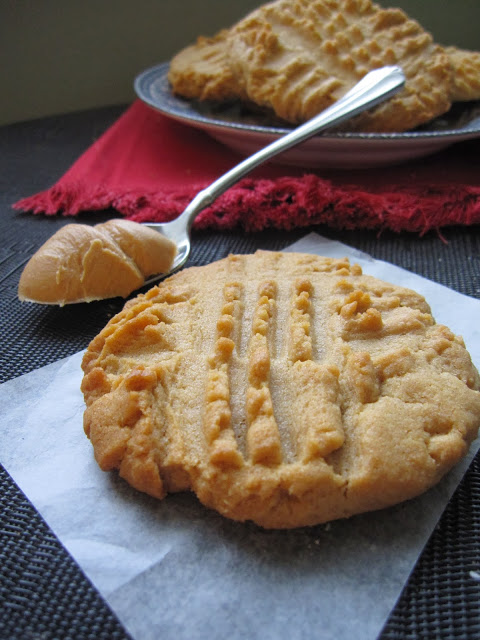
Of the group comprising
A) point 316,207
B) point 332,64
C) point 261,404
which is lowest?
point 316,207

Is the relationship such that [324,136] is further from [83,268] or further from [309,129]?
[83,268]

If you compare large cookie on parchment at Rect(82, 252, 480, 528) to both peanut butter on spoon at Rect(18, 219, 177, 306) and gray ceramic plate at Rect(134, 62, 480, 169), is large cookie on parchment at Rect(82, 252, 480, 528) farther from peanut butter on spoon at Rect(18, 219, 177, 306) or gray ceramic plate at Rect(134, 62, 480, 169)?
gray ceramic plate at Rect(134, 62, 480, 169)

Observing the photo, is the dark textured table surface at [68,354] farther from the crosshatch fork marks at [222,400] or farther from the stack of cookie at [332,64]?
the stack of cookie at [332,64]

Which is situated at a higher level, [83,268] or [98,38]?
[98,38]

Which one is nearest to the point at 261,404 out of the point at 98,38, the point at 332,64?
the point at 332,64

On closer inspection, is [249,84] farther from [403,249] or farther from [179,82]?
[403,249]

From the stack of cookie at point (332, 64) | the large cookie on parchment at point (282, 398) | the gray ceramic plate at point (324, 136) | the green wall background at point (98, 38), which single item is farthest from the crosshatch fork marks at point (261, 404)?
the green wall background at point (98, 38)

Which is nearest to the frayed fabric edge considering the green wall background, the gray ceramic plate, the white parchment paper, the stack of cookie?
the gray ceramic plate
